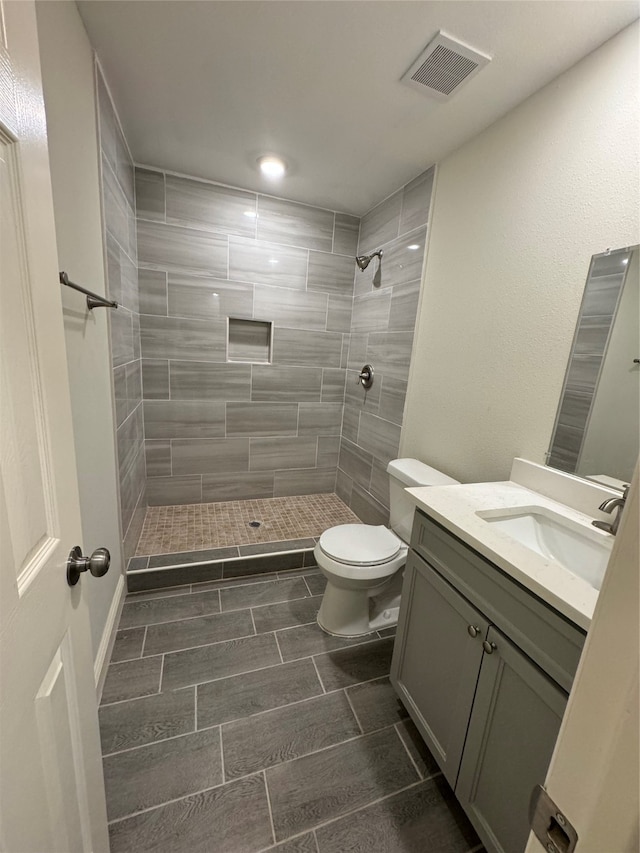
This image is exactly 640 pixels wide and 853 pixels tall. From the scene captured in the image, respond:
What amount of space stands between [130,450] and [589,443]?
2232mm

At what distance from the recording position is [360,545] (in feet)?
5.63

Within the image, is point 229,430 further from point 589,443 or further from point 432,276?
point 589,443

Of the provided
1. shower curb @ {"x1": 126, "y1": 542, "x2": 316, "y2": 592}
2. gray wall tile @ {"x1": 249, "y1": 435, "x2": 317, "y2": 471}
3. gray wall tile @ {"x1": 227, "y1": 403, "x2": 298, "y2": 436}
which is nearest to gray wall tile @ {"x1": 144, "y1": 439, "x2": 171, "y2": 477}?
gray wall tile @ {"x1": 227, "y1": 403, "x2": 298, "y2": 436}

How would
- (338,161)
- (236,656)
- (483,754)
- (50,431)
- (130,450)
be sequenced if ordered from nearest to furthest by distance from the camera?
(50,431) → (483,754) → (236,656) → (338,161) → (130,450)

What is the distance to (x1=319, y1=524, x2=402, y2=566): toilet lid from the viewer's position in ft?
5.30

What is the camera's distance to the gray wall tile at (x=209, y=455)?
2.60 metres

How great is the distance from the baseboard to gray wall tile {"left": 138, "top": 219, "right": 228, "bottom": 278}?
196cm

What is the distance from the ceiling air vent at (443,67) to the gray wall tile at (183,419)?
2081mm

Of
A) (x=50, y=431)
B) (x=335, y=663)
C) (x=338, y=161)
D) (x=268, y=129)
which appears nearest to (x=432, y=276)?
(x=338, y=161)

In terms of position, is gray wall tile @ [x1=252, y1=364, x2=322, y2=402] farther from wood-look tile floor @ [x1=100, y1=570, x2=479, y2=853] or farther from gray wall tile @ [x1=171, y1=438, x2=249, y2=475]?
wood-look tile floor @ [x1=100, y1=570, x2=479, y2=853]

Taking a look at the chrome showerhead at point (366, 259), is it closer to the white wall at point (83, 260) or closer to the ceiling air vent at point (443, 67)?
the ceiling air vent at point (443, 67)

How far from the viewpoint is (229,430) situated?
268 centimetres

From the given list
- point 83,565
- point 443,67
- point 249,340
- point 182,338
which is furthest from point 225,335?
point 83,565

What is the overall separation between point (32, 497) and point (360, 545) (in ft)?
4.72
